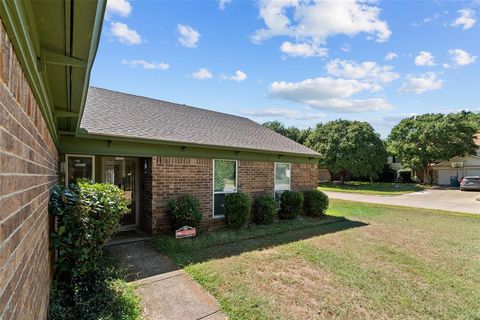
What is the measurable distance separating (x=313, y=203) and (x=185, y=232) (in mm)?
5865

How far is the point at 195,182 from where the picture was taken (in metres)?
8.13

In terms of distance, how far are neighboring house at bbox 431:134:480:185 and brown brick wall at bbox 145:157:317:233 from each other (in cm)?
2978

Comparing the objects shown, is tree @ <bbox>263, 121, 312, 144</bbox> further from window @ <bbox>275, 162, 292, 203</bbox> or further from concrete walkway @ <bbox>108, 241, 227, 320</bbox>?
concrete walkway @ <bbox>108, 241, 227, 320</bbox>

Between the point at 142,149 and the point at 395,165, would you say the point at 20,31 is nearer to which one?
the point at 142,149

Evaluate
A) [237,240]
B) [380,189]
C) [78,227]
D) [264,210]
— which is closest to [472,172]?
[380,189]

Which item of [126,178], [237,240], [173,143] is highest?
[173,143]

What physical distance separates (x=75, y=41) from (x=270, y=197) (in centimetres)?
824

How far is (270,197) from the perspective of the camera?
9531 millimetres

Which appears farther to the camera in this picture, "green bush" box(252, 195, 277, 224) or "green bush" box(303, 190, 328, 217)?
"green bush" box(303, 190, 328, 217)

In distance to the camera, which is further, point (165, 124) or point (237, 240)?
point (165, 124)

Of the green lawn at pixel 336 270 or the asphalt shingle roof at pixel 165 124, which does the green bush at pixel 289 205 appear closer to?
the green lawn at pixel 336 270

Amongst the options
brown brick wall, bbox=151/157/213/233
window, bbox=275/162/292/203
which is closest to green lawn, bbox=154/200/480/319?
brown brick wall, bbox=151/157/213/233

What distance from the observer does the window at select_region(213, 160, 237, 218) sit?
8688 mm

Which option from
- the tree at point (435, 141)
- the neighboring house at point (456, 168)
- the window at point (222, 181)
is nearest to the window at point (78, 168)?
the window at point (222, 181)
